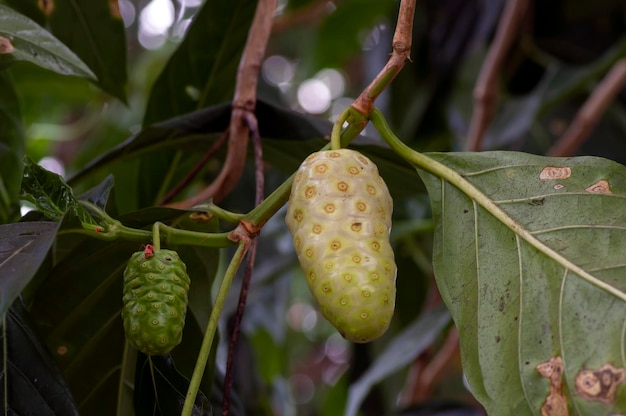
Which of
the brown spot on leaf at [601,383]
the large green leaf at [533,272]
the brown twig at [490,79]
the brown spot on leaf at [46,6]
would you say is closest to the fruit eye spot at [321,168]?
the large green leaf at [533,272]

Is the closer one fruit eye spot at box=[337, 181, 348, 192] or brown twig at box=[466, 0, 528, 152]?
fruit eye spot at box=[337, 181, 348, 192]

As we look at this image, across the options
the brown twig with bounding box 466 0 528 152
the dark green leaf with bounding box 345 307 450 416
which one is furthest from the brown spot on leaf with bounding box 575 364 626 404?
the brown twig with bounding box 466 0 528 152

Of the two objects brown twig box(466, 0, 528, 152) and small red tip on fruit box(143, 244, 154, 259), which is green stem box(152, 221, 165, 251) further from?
brown twig box(466, 0, 528, 152)

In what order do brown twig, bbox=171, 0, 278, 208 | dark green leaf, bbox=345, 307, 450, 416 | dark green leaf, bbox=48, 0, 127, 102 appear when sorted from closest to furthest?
brown twig, bbox=171, 0, 278, 208
dark green leaf, bbox=48, 0, 127, 102
dark green leaf, bbox=345, 307, 450, 416

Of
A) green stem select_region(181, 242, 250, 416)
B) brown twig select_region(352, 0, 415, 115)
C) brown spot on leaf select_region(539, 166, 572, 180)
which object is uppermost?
brown twig select_region(352, 0, 415, 115)

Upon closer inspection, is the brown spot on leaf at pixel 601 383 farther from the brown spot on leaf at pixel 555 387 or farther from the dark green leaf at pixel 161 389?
the dark green leaf at pixel 161 389

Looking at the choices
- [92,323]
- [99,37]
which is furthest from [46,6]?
[92,323]
